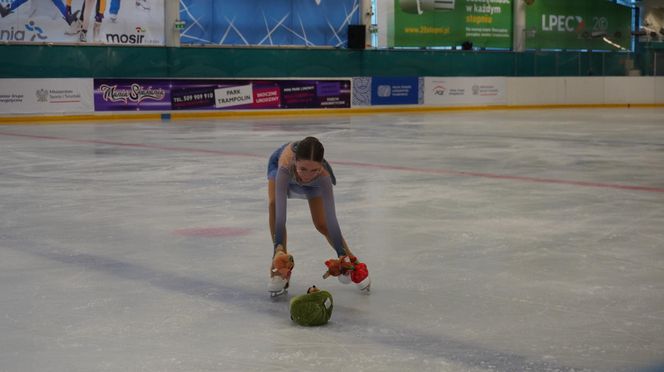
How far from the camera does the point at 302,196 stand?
5.10 metres

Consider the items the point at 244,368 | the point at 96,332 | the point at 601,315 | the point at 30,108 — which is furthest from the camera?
the point at 30,108

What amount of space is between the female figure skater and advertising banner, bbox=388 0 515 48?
82.7ft

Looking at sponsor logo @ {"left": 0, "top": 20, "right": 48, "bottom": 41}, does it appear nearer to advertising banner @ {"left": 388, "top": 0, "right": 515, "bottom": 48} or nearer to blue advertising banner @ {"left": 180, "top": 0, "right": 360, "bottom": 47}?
blue advertising banner @ {"left": 180, "top": 0, "right": 360, "bottom": 47}

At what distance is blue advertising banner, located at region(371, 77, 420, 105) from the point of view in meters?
30.4

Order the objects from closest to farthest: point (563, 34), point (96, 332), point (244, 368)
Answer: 1. point (244, 368)
2. point (96, 332)
3. point (563, 34)

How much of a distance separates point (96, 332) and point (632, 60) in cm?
3374

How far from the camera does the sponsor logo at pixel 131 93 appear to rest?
81.9 ft

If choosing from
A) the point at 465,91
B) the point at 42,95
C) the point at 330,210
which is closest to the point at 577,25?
the point at 465,91

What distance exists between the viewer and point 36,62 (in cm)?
2430

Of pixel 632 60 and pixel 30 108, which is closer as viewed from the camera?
pixel 30 108

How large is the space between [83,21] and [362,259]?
2092 cm

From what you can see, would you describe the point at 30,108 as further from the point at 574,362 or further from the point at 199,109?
the point at 574,362

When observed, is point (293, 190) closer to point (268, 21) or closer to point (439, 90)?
point (268, 21)

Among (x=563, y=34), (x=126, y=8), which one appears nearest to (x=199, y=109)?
(x=126, y=8)
